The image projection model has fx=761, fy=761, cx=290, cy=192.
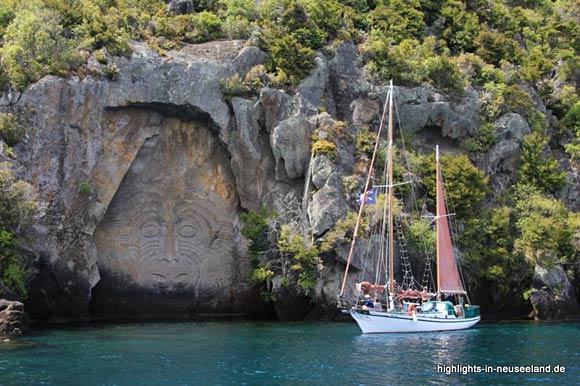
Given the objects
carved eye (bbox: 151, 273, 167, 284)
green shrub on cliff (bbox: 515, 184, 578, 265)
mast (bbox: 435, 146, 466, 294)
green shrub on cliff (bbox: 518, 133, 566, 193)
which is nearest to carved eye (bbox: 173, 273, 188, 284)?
carved eye (bbox: 151, 273, 167, 284)

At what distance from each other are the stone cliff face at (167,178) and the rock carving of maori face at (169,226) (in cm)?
7

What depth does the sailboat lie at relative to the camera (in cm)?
4388

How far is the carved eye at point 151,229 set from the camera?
54.5 metres

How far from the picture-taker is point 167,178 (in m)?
55.0

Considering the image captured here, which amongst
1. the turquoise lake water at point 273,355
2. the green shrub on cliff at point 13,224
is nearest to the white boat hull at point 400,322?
the turquoise lake water at point 273,355

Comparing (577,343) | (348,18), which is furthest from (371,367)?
(348,18)

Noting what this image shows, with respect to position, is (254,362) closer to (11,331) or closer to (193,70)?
(11,331)

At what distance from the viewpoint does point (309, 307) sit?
53062 millimetres

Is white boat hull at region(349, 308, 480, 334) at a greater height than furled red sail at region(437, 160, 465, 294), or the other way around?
furled red sail at region(437, 160, 465, 294)

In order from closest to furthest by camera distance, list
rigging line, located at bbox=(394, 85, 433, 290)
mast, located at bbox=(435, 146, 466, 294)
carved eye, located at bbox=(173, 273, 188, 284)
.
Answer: mast, located at bbox=(435, 146, 466, 294) → rigging line, located at bbox=(394, 85, 433, 290) → carved eye, located at bbox=(173, 273, 188, 284)

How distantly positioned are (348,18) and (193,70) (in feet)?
64.6

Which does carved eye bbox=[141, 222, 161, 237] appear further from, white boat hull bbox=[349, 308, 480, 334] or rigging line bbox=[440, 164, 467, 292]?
rigging line bbox=[440, 164, 467, 292]

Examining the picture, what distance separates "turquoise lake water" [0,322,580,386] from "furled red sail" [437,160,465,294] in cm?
418

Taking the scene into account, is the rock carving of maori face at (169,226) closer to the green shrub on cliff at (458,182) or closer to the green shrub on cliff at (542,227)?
the green shrub on cliff at (458,182)
